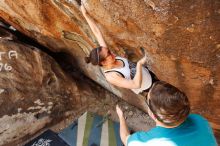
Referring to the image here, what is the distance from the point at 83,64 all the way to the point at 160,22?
2.80 metres

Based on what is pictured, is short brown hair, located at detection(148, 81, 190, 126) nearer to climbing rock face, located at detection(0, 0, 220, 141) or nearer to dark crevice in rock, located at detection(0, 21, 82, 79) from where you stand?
climbing rock face, located at detection(0, 0, 220, 141)

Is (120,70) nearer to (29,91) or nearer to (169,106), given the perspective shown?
(169,106)

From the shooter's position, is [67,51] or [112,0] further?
[67,51]

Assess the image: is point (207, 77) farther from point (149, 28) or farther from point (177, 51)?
point (149, 28)

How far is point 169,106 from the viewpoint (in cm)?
227

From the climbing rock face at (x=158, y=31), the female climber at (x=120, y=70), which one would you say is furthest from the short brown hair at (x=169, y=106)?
the climbing rock face at (x=158, y=31)

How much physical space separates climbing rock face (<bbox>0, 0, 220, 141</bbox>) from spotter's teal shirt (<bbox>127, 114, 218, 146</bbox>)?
4.54 ft

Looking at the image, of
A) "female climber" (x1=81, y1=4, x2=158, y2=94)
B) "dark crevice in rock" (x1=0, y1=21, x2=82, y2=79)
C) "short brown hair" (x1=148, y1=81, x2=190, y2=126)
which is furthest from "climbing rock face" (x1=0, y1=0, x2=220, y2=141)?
"short brown hair" (x1=148, y1=81, x2=190, y2=126)

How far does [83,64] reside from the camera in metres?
6.38

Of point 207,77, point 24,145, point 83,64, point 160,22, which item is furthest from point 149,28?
point 24,145

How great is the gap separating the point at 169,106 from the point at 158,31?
1726 mm

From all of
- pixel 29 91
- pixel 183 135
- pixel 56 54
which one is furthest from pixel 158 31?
pixel 56 54

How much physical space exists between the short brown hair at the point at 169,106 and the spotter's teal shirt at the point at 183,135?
0.07 metres

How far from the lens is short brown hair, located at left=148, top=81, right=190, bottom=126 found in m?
2.28
